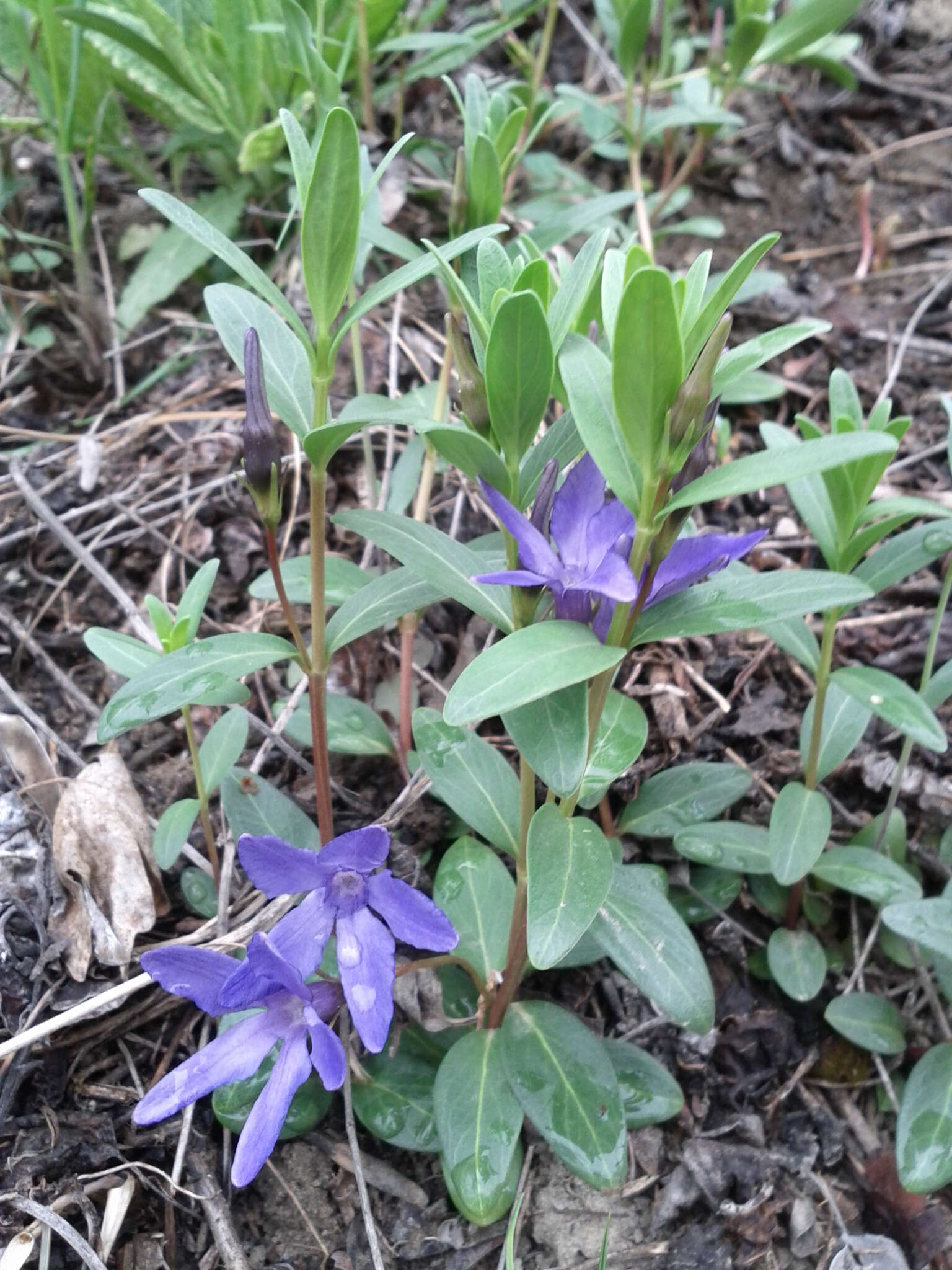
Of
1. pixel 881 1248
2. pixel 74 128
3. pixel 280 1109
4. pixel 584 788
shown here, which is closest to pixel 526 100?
pixel 74 128

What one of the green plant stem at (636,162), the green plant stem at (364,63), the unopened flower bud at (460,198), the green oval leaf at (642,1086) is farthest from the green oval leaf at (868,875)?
the green plant stem at (364,63)

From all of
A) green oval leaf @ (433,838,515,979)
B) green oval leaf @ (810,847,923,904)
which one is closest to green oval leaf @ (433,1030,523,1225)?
green oval leaf @ (433,838,515,979)

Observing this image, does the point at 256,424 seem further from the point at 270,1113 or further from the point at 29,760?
the point at 29,760

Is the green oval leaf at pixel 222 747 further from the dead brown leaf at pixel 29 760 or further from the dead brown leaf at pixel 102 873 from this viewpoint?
the dead brown leaf at pixel 29 760

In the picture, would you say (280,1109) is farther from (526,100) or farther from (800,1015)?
(526,100)

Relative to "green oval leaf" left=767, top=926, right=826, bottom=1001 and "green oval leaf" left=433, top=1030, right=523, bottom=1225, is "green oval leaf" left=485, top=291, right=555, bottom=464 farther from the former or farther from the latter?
"green oval leaf" left=767, top=926, right=826, bottom=1001

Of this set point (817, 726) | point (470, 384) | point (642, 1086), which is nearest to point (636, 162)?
point (817, 726)
